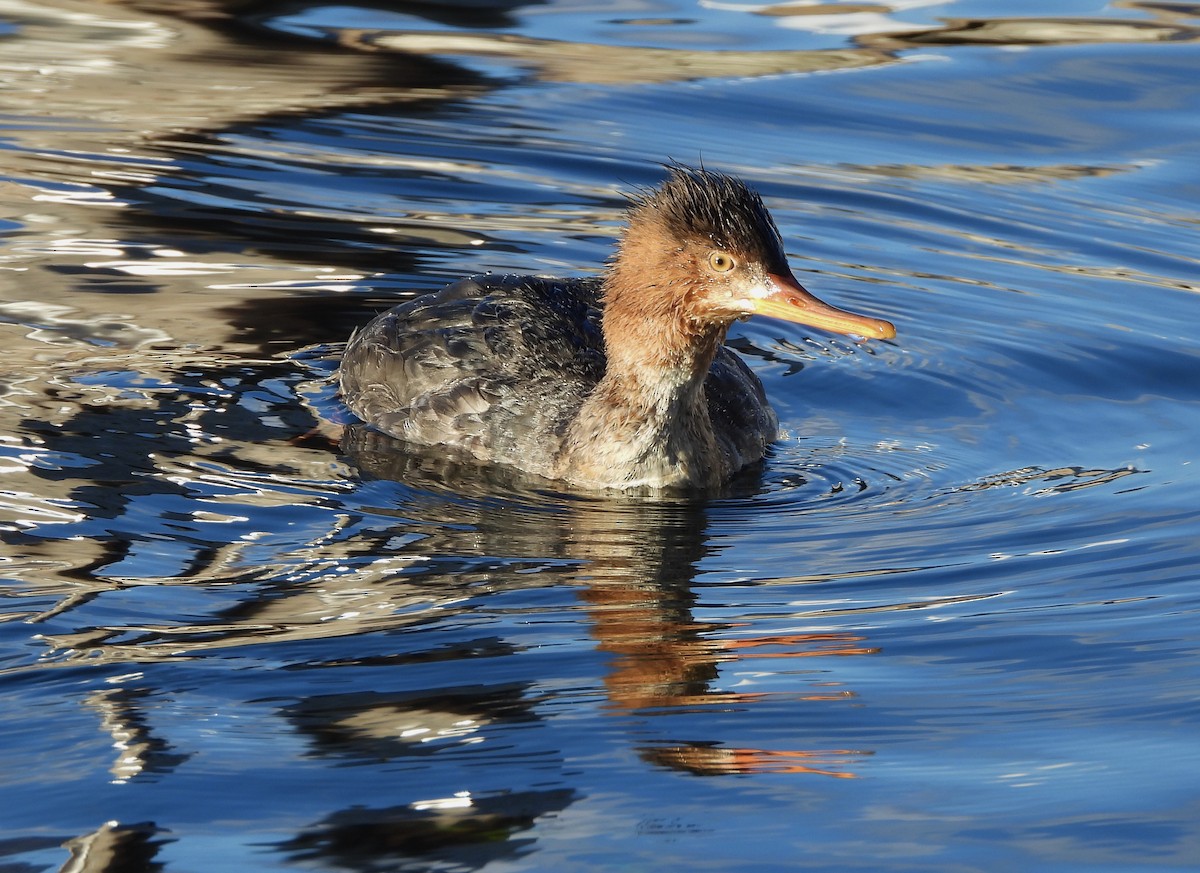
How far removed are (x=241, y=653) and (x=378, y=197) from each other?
6.23m

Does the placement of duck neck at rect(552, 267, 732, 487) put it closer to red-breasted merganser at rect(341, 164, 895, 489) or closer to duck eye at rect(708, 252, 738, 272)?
red-breasted merganser at rect(341, 164, 895, 489)

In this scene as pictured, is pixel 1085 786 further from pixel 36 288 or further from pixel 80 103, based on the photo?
pixel 80 103

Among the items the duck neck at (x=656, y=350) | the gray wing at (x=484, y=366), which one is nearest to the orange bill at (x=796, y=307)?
the duck neck at (x=656, y=350)

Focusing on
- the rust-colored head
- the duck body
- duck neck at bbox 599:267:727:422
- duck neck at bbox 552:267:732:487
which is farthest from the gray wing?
the rust-colored head

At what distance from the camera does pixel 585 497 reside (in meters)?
8.12

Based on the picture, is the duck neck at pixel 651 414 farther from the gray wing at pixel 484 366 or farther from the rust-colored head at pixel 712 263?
the gray wing at pixel 484 366

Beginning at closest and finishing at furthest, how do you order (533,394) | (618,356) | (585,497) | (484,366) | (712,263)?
(712,263), (585,497), (618,356), (533,394), (484,366)

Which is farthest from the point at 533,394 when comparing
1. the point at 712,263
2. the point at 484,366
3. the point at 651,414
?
the point at 712,263

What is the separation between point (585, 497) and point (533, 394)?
72 centimetres

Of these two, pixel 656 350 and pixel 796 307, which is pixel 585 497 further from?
pixel 796 307

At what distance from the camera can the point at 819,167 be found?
12.5 m

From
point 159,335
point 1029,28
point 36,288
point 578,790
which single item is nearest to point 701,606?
point 578,790

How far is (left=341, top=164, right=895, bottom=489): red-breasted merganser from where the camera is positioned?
307 inches

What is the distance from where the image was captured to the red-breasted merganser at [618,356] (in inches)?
307
